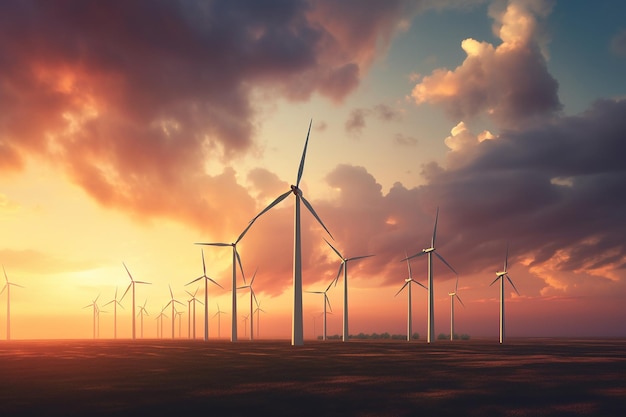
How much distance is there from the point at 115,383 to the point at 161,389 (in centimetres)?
504

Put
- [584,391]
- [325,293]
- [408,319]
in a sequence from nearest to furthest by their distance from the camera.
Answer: [584,391]
[408,319]
[325,293]

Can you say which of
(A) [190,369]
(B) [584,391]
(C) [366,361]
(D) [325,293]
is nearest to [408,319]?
(D) [325,293]

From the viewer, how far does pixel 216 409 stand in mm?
27094

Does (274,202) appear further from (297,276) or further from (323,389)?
(323,389)

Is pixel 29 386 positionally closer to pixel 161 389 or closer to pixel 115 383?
pixel 115 383

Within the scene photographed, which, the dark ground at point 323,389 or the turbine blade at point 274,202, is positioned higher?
the turbine blade at point 274,202

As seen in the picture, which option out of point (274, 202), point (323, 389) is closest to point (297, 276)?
point (274, 202)

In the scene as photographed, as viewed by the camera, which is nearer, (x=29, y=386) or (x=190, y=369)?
(x=29, y=386)

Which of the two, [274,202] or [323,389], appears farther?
[274,202]

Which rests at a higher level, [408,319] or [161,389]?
[161,389]

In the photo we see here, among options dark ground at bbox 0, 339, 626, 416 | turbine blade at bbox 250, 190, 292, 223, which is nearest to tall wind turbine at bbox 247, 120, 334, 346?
turbine blade at bbox 250, 190, 292, 223

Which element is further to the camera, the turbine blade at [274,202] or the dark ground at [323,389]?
the turbine blade at [274,202]

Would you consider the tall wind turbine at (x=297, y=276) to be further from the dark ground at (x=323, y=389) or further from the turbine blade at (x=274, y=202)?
the dark ground at (x=323, y=389)

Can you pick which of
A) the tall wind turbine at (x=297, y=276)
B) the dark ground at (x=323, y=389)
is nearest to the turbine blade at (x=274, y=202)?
the tall wind turbine at (x=297, y=276)
